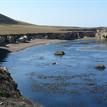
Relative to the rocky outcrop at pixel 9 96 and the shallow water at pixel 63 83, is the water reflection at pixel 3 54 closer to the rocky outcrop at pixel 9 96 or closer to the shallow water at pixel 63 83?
the shallow water at pixel 63 83

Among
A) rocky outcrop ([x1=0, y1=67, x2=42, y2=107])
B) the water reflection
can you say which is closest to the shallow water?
rocky outcrop ([x1=0, y1=67, x2=42, y2=107])

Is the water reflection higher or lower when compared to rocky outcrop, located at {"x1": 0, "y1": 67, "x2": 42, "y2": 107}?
lower

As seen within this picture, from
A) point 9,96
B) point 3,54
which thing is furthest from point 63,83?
point 3,54

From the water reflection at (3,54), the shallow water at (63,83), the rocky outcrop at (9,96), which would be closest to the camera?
the rocky outcrop at (9,96)

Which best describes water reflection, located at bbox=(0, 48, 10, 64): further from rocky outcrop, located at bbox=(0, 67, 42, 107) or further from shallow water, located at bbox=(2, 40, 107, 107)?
rocky outcrop, located at bbox=(0, 67, 42, 107)

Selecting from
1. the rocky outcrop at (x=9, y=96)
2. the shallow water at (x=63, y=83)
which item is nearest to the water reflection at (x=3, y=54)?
the shallow water at (x=63, y=83)

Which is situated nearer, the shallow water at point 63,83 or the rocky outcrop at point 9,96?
the rocky outcrop at point 9,96

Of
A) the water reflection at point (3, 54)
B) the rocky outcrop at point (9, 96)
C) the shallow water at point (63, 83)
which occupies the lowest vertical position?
the shallow water at point (63, 83)

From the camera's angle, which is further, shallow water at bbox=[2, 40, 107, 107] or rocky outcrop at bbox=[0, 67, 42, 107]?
shallow water at bbox=[2, 40, 107, 107]

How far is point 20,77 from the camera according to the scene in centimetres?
5406

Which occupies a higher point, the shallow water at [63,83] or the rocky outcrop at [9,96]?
the rocky outcrop at [9,96]

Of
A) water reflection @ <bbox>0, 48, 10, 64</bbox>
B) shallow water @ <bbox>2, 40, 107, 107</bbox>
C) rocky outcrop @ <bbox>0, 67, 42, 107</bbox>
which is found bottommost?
shallow water @ <bbox>2, 40, 107, 107</bbox>

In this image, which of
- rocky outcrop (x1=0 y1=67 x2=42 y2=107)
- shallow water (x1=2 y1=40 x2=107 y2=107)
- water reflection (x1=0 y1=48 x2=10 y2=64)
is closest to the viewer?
rocky outcrop (x1=0 y1=67 x2=42 y2=107)

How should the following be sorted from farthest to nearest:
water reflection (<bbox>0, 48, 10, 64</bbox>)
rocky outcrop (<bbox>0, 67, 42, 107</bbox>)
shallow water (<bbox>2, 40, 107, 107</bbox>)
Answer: water reflection (<bbox>0, 48, 10, 64</bbox>)
shallow water (<bbox>2, 40, 107, 107</bbox>)
rocky outcrop (<bbox>0, 67, 42, 107</bbox>)
